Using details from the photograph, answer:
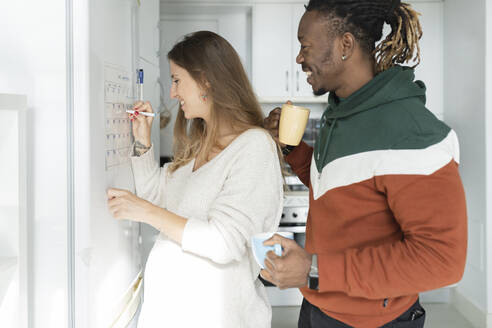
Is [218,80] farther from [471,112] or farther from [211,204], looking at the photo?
[471,112]

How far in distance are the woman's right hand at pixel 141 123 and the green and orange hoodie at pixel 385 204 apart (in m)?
0.59

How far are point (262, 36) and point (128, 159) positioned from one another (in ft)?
6.78

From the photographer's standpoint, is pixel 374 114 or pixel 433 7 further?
pixel 433 7

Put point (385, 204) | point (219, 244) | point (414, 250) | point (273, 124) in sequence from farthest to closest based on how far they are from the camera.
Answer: point (273, 124), point (219, 244), point (385, 204), point (414, 250)

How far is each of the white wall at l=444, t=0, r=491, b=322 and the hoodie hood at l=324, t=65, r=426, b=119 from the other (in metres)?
2.05

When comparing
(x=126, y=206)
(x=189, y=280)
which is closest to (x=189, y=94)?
(x=126, y=206)

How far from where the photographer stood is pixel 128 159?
53.6 inches

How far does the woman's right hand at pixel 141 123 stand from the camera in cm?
136

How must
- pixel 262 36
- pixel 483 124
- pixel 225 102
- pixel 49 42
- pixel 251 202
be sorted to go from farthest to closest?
pixel 262 36
pixel 483 124
pixel 225 102
pixel 251 202
pixel 49 42

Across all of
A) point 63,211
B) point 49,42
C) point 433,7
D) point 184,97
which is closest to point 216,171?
point 184,97

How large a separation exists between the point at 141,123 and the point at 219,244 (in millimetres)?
477

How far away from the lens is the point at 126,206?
3.87ft

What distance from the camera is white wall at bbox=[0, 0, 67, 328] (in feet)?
2.97

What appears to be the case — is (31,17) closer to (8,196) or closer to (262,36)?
(8,196)
